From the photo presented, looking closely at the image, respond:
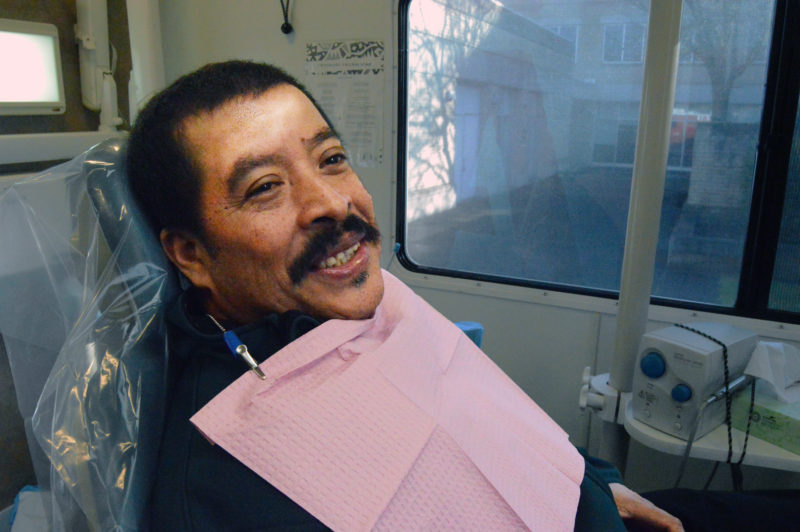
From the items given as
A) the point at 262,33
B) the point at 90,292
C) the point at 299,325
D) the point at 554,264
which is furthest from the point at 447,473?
the point at 262,33

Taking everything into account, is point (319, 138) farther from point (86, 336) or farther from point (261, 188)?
point (86, 336)

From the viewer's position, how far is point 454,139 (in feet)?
7.91

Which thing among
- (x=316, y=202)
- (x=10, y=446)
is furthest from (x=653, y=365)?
(x=10, y=446)

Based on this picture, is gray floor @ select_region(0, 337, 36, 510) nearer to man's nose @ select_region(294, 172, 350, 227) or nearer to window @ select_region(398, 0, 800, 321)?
man's nose @ select_region(294, 172, 350, 227)

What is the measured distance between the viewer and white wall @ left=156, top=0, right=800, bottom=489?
7.05 feet

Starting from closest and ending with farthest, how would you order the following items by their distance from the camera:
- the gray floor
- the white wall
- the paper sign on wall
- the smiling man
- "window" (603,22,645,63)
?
the smiling man, the gray floor, "window" (603,22,645,63), the white wall, the paper sign on wall

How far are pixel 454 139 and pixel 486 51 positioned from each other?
349 millimetres

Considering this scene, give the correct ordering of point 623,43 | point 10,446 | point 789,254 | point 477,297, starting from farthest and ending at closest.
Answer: point 477,297 < point 623,43 < point 789,254 < point 10,446

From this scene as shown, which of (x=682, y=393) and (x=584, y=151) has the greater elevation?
(x=584, y=151)

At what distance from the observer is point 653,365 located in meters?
1.53

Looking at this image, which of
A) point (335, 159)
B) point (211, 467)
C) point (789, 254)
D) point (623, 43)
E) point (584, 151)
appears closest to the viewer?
point (211, 467)

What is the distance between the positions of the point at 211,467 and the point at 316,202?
1.47 feet

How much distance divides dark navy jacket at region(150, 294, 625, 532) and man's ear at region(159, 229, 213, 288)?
7 centimetres

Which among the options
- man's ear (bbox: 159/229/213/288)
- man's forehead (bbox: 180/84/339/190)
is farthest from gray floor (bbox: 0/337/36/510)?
man's forehead (bbox: 180/84/339/190)
